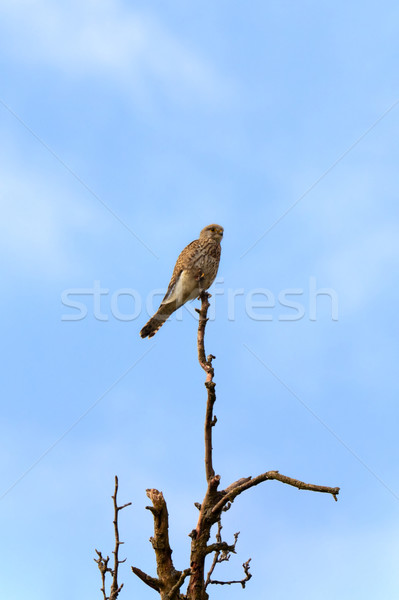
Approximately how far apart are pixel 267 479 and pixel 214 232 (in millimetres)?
4215

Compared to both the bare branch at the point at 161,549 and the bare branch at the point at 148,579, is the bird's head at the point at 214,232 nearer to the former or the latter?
the bare branch at the point at 161,549

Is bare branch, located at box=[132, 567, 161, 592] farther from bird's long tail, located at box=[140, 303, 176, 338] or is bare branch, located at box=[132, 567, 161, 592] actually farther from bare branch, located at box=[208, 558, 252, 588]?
bird's long tail, located at box=[140, 303, 176, 338]

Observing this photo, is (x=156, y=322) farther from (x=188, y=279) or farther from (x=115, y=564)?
(x=115, y=564)

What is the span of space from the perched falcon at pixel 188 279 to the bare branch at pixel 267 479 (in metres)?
3.28

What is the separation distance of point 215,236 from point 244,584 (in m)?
4.11

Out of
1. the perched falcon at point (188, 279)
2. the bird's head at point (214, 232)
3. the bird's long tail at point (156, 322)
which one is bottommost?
the bird's long tail at point (156, 322)

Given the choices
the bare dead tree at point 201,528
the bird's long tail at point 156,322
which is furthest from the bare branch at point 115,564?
the bird's long tail at point 156,322

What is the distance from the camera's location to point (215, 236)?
292 inches

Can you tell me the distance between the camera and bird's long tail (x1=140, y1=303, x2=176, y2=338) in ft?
23.3

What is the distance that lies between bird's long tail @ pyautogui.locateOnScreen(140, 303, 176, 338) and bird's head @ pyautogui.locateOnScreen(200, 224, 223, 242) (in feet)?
3.18

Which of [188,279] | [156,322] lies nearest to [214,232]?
[188,279]

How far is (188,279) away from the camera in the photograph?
702 cm

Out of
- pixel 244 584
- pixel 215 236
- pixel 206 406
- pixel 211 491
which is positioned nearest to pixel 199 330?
pixel 206 406

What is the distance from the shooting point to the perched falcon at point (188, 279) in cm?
704
